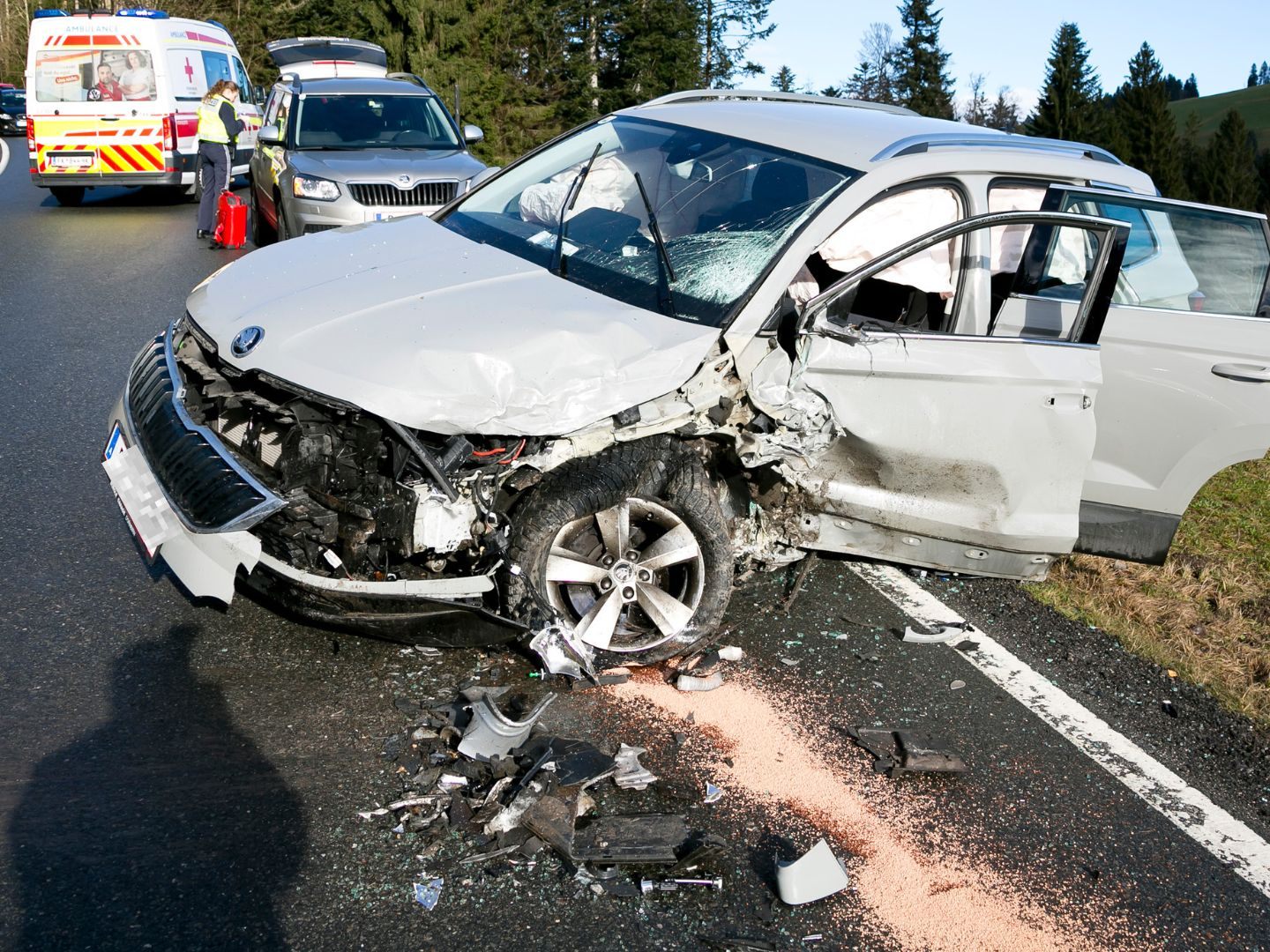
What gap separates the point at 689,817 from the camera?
137 inches

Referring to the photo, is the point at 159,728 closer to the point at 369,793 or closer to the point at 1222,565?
the point at 369,793

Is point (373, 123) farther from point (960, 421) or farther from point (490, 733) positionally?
point (490, 733)

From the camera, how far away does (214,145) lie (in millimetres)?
13812

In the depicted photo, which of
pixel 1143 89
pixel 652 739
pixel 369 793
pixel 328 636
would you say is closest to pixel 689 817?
pixel 652 739

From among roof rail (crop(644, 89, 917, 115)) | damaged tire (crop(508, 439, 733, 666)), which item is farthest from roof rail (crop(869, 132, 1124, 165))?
damaged tire (crop(508, 439, 733, 666))

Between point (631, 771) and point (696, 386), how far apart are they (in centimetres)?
137

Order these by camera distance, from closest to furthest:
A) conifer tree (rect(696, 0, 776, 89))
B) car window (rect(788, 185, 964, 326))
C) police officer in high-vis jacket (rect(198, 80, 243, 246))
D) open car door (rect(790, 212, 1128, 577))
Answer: open car door (rect(790, 212, 1128, 577)), car window (rect(788, 185, 964, 326)), police officer in high-vis jacket (rect(198, 80, 243, 246)), conifer tree (rect(696, 0, 776, 89))

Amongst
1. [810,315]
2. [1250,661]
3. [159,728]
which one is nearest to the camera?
[159,728]

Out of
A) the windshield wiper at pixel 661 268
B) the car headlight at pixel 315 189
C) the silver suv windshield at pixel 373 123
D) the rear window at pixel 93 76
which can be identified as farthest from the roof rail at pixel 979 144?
the rear window at pixel 93 76

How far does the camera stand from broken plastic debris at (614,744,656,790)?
11.8 feet

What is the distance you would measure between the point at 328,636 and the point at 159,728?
2.51 feet

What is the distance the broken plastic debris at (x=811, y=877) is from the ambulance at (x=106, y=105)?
590 inches

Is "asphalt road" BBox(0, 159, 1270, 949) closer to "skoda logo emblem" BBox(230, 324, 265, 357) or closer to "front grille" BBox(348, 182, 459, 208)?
"skoda logo emblem" BBox(230, 324, 265, 357)

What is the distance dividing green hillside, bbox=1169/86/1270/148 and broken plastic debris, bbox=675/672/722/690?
306 ft
